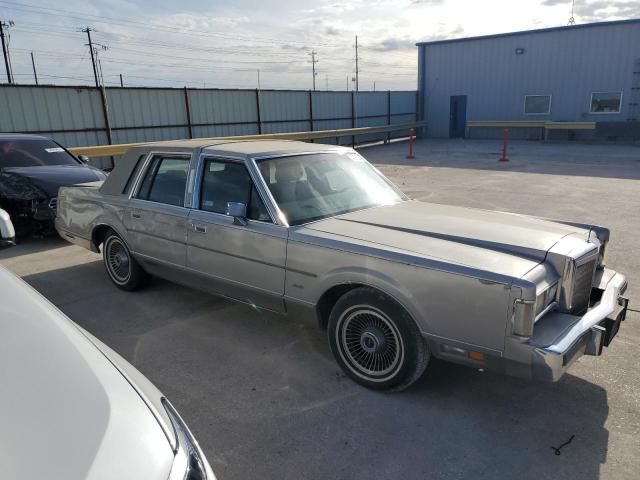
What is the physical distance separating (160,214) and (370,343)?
96.5 inches

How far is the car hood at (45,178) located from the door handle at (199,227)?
14.0ft

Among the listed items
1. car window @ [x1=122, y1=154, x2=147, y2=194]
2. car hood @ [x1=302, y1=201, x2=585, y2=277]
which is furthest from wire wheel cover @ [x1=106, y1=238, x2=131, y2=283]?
car hood @ [x1=302, y1=201, x2=585, y2=277]

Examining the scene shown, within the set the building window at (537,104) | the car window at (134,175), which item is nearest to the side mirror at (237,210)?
A: the car window at (134,175)

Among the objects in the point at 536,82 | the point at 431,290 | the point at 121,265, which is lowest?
the point at 121,265

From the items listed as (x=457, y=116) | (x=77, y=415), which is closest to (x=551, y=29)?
(x=457, y=116)

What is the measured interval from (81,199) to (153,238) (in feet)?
4.88

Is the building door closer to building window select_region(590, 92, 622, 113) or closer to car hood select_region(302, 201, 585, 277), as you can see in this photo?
building window select_region(590, 92, 622, 113)

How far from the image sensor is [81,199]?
5637 mm

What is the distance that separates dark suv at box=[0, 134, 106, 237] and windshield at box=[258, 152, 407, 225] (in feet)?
16.1

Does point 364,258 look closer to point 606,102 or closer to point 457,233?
point 457,233

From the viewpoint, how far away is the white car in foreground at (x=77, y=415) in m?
1.50

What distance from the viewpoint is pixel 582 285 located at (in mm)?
3252

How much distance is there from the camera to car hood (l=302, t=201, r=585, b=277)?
119 inches

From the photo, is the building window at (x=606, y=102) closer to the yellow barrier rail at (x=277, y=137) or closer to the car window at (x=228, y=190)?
the yellow barrier rail at (x=277, y=137)
